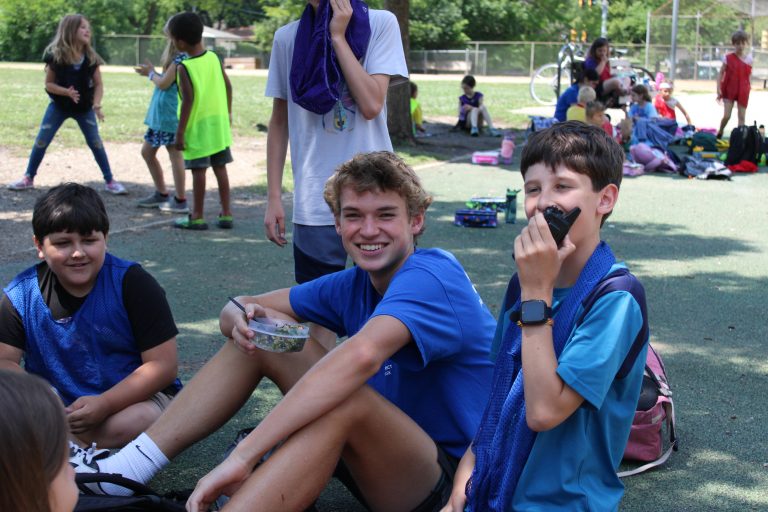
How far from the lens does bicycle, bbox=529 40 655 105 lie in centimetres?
1822

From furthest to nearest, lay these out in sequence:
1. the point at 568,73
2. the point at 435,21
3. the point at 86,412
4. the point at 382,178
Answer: the point at 435,21, the point at 568,73, the point at 86,412, the point at 382,178

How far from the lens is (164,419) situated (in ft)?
10.8

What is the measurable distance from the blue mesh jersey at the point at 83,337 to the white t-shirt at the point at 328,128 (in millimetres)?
862

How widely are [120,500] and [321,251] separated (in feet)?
5.24

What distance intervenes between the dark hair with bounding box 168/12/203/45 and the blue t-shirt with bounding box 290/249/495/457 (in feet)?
17.9

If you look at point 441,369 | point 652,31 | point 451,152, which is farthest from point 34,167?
point 652,31

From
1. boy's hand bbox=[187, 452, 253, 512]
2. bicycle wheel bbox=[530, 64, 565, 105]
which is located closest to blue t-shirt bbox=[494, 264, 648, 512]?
boy's hand bbox=[187, 452, 253, 512]

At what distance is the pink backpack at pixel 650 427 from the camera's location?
12.3 feet

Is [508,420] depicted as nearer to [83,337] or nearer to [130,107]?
[83,337]

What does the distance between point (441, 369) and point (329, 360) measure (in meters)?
0.47

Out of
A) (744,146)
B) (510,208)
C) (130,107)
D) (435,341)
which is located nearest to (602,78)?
(744,146)

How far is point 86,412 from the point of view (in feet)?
11.5

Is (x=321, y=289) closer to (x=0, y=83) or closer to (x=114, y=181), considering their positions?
(x=114, y=181)

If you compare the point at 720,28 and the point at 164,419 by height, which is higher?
the point at 720,28
